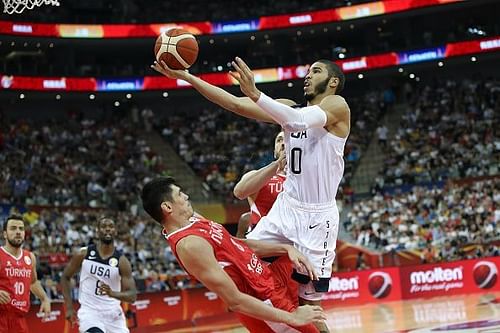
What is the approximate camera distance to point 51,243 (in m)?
22.1

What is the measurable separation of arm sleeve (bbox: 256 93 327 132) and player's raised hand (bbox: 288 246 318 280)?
0.86 m

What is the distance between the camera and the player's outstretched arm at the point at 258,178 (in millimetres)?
6285

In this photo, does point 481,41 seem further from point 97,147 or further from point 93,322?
point 93,322

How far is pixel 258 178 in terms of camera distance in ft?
21.0

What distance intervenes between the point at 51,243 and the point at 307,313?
18185 millimetres

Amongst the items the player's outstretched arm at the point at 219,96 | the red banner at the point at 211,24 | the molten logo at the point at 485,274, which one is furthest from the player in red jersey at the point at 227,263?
the red banner at the point at 211,24

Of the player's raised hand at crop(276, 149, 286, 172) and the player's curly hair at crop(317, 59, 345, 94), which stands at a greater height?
the player's curly hair at crop(317, 59, 345, 94)

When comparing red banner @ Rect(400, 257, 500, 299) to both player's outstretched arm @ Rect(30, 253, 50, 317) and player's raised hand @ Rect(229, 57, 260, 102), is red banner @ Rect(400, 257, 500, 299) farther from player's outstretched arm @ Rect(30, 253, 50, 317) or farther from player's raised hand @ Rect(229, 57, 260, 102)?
player's raised hand @ Rect(229, 57, 260, 102)

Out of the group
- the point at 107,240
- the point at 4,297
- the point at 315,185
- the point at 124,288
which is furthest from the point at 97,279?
the point at 315,185

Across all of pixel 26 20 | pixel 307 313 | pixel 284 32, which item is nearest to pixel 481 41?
pixel 284 32

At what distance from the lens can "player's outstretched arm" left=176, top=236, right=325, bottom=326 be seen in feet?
15.9

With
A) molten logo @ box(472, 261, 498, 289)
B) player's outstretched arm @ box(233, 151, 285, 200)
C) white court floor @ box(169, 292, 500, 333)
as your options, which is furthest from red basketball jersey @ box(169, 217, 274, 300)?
molten logo @ box(472, 261, 498, 289)

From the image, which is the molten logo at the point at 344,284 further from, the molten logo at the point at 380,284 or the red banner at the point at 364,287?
the molten logo at the point at 380,284

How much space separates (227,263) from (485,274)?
1585cm
